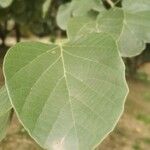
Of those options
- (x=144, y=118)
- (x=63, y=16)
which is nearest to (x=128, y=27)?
(x=63, y=16)

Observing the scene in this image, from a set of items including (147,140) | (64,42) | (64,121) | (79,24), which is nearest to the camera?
(64,121)

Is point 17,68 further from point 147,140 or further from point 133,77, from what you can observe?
point 133,77

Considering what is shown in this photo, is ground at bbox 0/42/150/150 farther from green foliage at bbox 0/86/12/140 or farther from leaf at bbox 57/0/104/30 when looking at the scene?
green foliage at bbox 0/86/12/140

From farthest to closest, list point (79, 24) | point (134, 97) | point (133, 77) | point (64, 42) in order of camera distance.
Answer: point (133, 77), point (134, 97), point (79, 24), point (64, 42)

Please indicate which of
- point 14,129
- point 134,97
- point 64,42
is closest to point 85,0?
point 64,42

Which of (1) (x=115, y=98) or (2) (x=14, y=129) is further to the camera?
(2) (x=14, y=129)

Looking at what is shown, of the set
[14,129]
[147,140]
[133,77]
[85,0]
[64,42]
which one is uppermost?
[64,42]

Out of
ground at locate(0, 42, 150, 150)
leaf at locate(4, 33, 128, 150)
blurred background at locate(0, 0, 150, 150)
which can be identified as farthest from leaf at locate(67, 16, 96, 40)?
ground at locate(0, 42, 150, 150)

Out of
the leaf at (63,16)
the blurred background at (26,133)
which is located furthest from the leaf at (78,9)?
the blurred background at (26,133)
